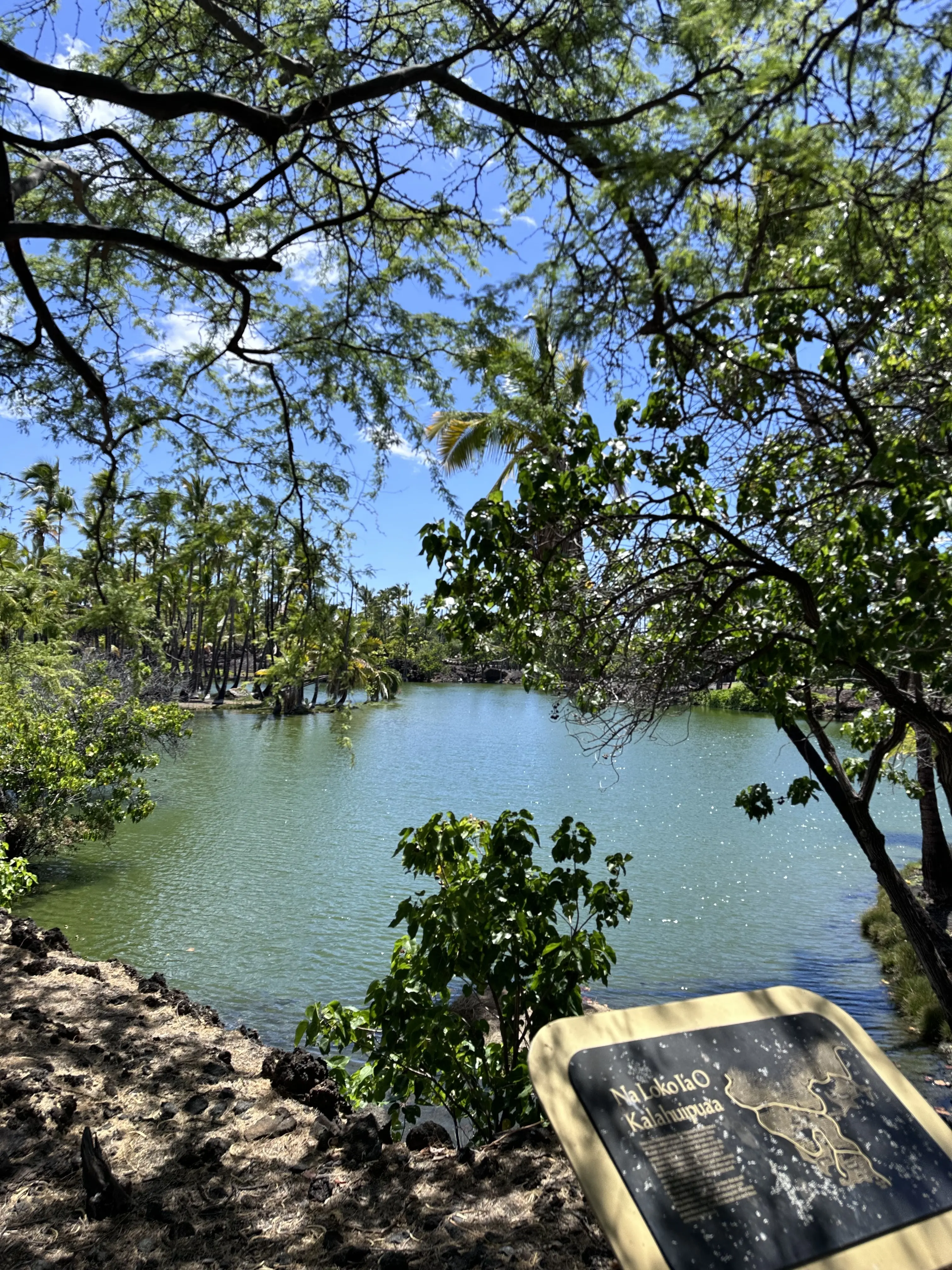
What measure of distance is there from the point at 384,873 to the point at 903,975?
21.2 ft

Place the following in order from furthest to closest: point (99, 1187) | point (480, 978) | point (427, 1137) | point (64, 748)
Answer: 1. point (64, 748)
2. point (427, 1137)
3. point (480, 978)
4. point (99, 1187)

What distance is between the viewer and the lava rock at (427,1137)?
3.53 m

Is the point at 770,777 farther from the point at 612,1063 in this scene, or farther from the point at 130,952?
the point at 612,1063

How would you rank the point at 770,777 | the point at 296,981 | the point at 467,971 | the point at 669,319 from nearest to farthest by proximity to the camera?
the point at 669,319, the point at 467,971, the point at 296,981, the point at 770,777

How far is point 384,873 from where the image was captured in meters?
11.2

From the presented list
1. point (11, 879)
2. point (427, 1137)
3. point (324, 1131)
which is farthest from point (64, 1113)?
point (11, 879)

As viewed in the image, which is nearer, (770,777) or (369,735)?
(770,777)

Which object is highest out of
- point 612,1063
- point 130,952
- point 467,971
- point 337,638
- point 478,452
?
point 478,452

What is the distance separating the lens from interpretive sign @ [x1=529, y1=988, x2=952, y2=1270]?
1771 millimetres

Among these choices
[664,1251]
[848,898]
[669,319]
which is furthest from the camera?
[848,898]

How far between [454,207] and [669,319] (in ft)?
8.14

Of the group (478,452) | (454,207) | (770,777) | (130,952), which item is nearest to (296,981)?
(130,952)

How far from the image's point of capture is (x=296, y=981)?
7434 mm

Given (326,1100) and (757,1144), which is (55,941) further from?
(757,1144)
